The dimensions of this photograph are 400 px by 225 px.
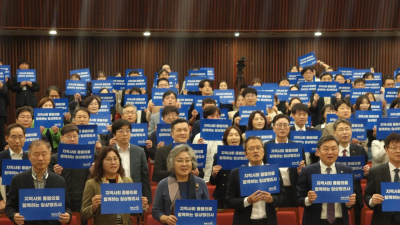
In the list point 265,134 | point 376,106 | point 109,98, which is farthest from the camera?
point 109,98

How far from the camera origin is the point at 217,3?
40.2 feet

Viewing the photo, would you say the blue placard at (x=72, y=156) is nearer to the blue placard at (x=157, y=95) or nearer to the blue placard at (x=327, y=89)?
the blue placard at (x=157, y=95)

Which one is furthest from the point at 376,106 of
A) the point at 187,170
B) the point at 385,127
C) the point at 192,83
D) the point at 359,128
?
the point at 187,170

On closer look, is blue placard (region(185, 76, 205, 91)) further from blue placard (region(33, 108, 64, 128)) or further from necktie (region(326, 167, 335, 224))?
necktie (region(326, 167, 335, 224))

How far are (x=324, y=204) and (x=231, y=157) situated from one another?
0.93 meters

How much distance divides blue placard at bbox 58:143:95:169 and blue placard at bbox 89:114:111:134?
1.62m

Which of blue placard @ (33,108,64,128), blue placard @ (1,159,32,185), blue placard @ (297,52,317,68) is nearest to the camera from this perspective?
blue placard @ (1,159,32,185)

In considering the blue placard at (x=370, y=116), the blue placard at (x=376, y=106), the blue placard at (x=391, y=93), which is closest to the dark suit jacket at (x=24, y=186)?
the blue placard at (x=370, y=116)

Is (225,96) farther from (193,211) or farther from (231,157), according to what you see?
(193,211)

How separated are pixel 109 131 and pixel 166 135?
88 cm

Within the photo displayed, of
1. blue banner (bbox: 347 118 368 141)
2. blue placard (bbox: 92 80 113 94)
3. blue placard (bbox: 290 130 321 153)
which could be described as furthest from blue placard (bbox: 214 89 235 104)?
blue placard (bbox: 290 130 321 153)

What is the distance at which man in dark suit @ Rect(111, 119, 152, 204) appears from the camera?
496 centimetres

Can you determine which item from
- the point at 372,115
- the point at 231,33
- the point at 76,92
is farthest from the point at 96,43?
the point at 372,115

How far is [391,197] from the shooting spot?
14.0ft
